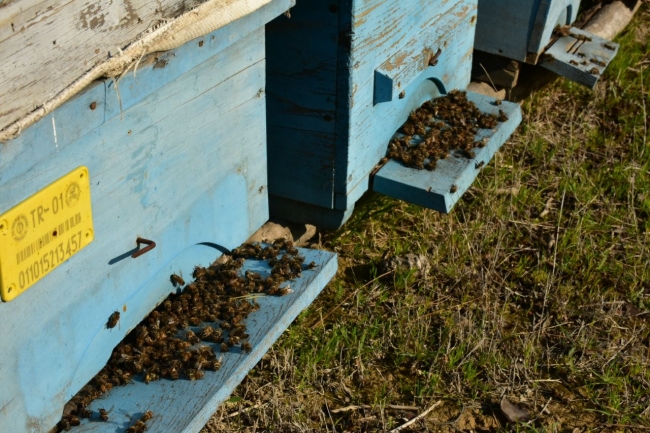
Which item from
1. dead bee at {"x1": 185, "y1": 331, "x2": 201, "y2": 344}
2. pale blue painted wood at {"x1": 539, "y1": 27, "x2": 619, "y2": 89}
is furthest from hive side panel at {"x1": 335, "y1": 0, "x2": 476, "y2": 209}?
dead bee at {"x1": 185, "y1": 331, "x2": 201, "y2": 344}

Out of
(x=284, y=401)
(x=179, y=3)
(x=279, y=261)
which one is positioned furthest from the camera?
(x=284, y=401)

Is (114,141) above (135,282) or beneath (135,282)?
above

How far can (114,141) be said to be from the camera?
201cm

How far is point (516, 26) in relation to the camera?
4.46 meters

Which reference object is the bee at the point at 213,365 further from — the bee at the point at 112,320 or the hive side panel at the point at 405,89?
the hive side panel at the point at 405,89

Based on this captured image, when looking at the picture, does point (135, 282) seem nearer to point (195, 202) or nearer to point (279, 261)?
point (195, 202)

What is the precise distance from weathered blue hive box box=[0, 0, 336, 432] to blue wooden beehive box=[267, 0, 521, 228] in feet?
1.34

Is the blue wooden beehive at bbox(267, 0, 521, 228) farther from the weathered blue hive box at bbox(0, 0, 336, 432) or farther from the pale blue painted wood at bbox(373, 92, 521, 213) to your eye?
the weathered blue hive box at bbox(0, 0, 336, 432)

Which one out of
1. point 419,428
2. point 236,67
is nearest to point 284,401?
point 419,428

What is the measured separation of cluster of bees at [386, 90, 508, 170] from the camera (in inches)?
136

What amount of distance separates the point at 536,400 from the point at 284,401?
36.5 inches

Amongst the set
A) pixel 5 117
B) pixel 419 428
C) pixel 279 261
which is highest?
pixel 5 117

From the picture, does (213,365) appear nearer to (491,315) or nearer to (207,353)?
(207,353)

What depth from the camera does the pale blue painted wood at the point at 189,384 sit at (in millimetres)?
2186
